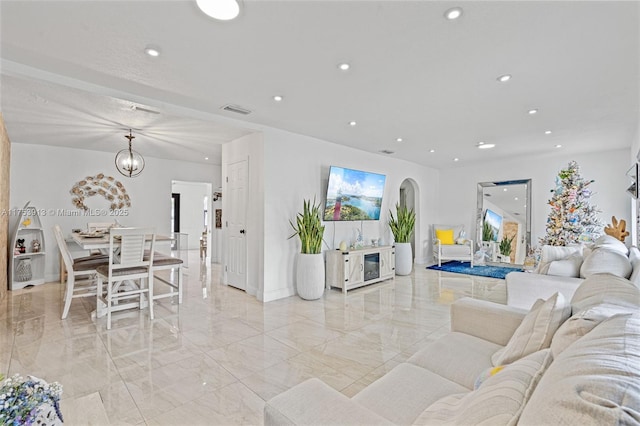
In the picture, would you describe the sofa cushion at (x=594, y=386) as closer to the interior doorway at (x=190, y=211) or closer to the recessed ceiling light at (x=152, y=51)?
the recessed ceiling light at (x=152, y=51)

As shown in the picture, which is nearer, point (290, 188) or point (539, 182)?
point (290, 188)

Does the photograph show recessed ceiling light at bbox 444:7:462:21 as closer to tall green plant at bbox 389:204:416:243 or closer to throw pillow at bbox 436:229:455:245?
tall green plant at bbox 389:204:416:243

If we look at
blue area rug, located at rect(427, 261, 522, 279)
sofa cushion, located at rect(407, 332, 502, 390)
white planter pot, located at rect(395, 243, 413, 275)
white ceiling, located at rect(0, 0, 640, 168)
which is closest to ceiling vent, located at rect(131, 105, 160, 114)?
white ceiling, located at rect(0, 0, 640, 168)

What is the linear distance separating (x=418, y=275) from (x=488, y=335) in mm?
4318

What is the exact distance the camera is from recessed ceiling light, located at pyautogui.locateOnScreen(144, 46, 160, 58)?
223cm

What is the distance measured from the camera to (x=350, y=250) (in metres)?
4.93

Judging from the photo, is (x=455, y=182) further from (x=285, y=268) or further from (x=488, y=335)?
(x=488, y=335)

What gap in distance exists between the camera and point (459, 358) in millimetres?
1564

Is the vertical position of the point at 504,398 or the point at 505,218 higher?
the point at 505,218

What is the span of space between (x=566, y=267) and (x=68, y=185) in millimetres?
7620

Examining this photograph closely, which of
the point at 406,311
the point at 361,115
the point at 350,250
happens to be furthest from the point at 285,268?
the point at 361,115

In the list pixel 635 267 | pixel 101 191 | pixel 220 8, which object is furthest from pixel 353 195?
pixel 101 191

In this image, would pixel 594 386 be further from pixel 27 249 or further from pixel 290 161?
Result: pixel 27 249

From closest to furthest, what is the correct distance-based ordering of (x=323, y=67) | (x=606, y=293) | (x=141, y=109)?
1. (x=606, y=293)
2. (x=323, y=67)
3. (x=141, y=109)
